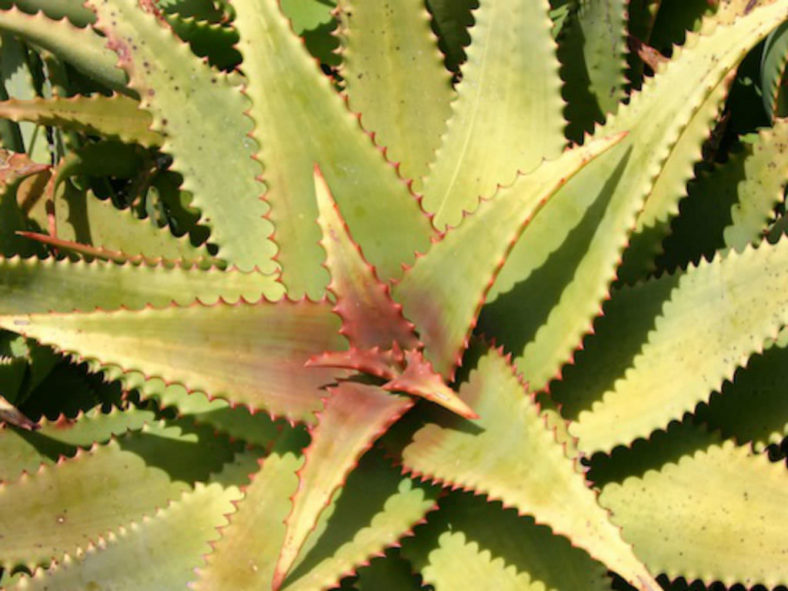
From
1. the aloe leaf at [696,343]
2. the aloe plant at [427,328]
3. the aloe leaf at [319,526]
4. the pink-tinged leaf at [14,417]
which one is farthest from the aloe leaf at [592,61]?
the pink-tinged leaf at [14,417]

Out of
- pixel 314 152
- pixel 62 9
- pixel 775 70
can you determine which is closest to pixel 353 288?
pixel 314 152

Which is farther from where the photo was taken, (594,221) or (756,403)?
(756,403)

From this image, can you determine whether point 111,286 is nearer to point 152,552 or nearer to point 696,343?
point 152,552

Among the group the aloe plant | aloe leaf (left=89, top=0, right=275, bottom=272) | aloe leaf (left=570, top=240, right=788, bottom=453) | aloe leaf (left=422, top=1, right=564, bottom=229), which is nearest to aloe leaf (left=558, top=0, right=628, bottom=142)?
the aloe plant

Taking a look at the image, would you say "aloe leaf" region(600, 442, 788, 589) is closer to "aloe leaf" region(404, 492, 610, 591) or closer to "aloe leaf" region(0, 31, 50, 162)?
"aloe leaf" region(404, 492, 610, 591)

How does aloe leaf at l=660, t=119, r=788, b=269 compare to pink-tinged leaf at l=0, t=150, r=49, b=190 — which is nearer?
aloe leaf at l=660, t=119, r=788, b=269

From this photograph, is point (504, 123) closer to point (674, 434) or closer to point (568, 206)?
point (568, 206)

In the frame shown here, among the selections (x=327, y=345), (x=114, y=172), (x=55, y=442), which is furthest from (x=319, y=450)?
(x=114, y=172)
